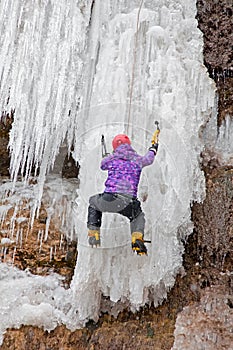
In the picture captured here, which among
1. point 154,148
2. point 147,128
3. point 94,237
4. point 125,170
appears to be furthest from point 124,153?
point 94,237

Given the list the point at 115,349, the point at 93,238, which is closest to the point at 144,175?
the point at 93,238

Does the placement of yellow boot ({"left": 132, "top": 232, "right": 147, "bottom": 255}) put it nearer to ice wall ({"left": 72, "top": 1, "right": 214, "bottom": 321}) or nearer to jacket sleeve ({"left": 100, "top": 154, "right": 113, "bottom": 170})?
ice wall ({"left": 72, "top": 1, "right": 214, "bottom": 321})

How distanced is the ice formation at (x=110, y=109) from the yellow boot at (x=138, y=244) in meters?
0.49

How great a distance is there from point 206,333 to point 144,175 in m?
1.77

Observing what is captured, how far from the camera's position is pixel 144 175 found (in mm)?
5141

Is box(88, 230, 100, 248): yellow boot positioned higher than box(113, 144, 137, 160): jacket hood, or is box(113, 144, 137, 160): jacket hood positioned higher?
box(113, 144, 137, 160): jacket hood

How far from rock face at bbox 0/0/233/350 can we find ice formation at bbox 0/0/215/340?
152mm

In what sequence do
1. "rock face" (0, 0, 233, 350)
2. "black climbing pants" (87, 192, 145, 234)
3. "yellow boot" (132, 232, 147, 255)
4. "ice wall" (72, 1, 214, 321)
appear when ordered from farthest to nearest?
1. "rock face" (0, 0, 233, 350)
2. "ice wall" (72, 1, 214, 321)
3. "black climbing pants" (87, 192, 145, 234)
4. "yellow boot" (132, 232, 147, 255)

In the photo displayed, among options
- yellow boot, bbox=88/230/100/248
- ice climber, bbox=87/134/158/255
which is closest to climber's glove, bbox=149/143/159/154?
ice climber, bbox=87/134/158/255

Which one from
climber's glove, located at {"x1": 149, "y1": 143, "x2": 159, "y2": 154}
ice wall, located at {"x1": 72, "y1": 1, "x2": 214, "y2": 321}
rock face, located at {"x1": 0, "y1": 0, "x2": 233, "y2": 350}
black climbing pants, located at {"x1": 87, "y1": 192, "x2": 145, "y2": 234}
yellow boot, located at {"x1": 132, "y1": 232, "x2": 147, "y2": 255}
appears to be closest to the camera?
yellow boot, located at {"x1": 132, "y1": 232, "x2": 147, "y2": 255}

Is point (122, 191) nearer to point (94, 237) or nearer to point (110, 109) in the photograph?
point (94, 237)

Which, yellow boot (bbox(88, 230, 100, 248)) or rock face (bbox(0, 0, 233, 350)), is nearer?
yellow boot (bbox(88, 230, 100, 248))

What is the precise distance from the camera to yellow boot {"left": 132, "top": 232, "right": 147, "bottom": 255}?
4.48 meters

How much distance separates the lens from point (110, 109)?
5.43 m
